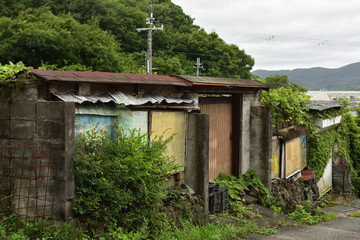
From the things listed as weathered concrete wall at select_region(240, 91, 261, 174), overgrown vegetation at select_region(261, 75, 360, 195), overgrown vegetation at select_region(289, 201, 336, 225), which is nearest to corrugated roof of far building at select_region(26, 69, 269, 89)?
weathered concrete wall at select_region(240, 91, 261, 174)

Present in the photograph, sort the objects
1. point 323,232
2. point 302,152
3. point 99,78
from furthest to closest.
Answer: point 302,152 → point 323,232 → point 99,78

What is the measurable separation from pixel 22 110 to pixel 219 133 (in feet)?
20.3

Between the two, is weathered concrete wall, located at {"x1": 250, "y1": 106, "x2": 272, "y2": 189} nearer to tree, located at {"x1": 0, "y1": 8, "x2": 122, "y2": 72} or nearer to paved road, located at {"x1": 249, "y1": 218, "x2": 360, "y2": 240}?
paved road, located at {"x1": 249, "y1": 218, "x2": 360, "y2": 240}

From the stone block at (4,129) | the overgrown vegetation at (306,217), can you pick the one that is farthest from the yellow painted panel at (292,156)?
the stone block at (4,129)

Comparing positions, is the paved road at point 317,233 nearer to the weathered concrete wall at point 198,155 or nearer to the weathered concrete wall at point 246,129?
the weathered concrete wall at point 198,155

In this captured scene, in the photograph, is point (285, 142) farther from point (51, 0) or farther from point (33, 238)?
point (51, 0)

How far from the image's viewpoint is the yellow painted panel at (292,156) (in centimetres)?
1431

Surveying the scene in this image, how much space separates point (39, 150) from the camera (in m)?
6.43

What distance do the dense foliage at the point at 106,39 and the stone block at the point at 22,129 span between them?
53.2 feet

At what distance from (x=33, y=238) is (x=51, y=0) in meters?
40.2

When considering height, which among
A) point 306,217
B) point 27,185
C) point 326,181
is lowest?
point 326,181

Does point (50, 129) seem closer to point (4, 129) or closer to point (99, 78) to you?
point (4, 129)

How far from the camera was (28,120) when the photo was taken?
655 centimetres

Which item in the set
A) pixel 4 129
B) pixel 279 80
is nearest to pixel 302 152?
pixel 4 129
